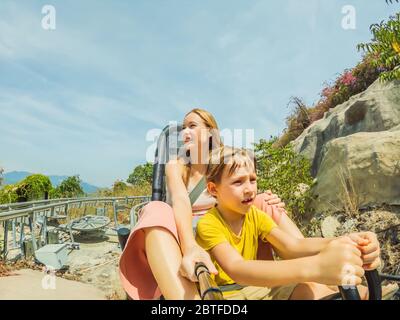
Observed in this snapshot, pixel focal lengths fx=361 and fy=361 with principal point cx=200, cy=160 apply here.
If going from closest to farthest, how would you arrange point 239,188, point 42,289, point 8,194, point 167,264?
point 167,264, point 239,188, point 42,289, point 8,194

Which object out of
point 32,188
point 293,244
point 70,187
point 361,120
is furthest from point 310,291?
point 70,187

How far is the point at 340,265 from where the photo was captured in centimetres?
98

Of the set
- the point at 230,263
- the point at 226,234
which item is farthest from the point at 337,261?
the point at 226,234

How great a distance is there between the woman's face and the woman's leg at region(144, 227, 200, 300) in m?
0.95

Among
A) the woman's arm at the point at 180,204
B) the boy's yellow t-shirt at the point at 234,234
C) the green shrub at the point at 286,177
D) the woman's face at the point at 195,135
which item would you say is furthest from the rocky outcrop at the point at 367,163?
the boy's yellow t-shirt at the point at 234,234

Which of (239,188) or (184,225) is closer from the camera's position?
(184,225)

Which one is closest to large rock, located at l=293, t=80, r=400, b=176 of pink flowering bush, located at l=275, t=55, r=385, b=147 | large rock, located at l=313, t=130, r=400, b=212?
large rock, located at l=313, t=130, r=400, b=212

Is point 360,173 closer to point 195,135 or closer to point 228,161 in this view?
point 195,135

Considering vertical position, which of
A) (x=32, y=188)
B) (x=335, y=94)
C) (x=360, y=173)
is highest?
(x=335, y=94)

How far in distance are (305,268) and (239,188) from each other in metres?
0.57

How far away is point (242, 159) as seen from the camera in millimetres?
1610
